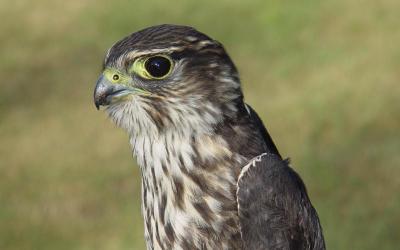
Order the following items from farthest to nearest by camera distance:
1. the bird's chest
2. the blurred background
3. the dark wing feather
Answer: the blurred background < the bird's chest < the dark wing feather

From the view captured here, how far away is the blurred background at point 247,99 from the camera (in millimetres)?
10086

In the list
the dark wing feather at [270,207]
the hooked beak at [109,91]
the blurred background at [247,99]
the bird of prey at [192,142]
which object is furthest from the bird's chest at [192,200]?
the blurred background at [247,99]

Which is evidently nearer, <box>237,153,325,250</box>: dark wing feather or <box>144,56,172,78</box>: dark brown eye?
<box>237,153,325,250</box>: dark wing feather

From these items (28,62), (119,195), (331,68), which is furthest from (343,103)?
(28,62)

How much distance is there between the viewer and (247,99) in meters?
13.1

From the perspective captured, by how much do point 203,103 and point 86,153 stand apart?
7.32 metres

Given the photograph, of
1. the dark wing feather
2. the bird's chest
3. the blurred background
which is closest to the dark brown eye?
the bird's chest

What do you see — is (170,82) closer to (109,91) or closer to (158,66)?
(158,66)

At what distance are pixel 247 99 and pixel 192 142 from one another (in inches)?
334

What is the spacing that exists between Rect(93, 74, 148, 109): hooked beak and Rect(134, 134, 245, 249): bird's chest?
357mm

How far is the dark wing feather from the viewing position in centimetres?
452

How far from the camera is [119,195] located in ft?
35.0

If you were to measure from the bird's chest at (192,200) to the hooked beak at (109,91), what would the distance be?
357mm

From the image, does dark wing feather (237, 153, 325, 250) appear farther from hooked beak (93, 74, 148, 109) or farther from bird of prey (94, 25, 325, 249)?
hooked beak (93, 74, 148, 109)
